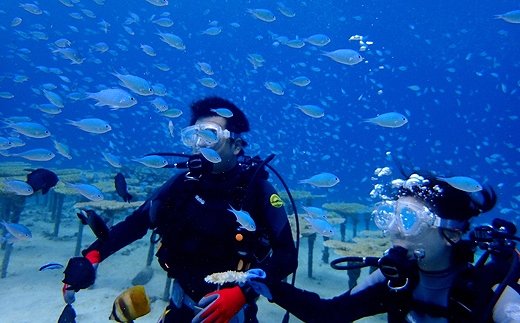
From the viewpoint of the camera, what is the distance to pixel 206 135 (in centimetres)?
296

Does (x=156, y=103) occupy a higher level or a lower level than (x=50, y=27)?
higher

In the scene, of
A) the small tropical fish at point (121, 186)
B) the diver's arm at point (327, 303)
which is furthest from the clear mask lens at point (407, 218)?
the small tropical fish at point (121, 186)

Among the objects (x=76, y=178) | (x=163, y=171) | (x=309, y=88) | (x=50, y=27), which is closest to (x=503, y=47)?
(x=309, y=88)

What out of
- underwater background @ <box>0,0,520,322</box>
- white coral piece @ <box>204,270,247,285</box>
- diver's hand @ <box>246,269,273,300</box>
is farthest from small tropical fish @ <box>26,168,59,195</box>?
underwater background @ <box>0,0,520,322</box>

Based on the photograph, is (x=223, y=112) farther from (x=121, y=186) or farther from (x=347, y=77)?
(x=347, y=77)

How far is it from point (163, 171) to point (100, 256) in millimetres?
11627

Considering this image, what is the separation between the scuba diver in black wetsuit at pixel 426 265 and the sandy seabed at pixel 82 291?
12.9 ft

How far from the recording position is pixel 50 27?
7106 cm

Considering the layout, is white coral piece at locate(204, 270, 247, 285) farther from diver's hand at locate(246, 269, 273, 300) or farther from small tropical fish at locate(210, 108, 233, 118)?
small tropical fish at locate(210, 108, 233, 118)

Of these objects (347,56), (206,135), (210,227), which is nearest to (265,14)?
(347,56)

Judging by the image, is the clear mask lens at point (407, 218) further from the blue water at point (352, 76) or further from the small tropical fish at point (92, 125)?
the blue water at point (352, 76)

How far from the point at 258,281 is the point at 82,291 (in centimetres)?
585

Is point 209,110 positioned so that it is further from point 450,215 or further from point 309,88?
point 309,88

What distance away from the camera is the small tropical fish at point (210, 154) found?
2844 millimetres
